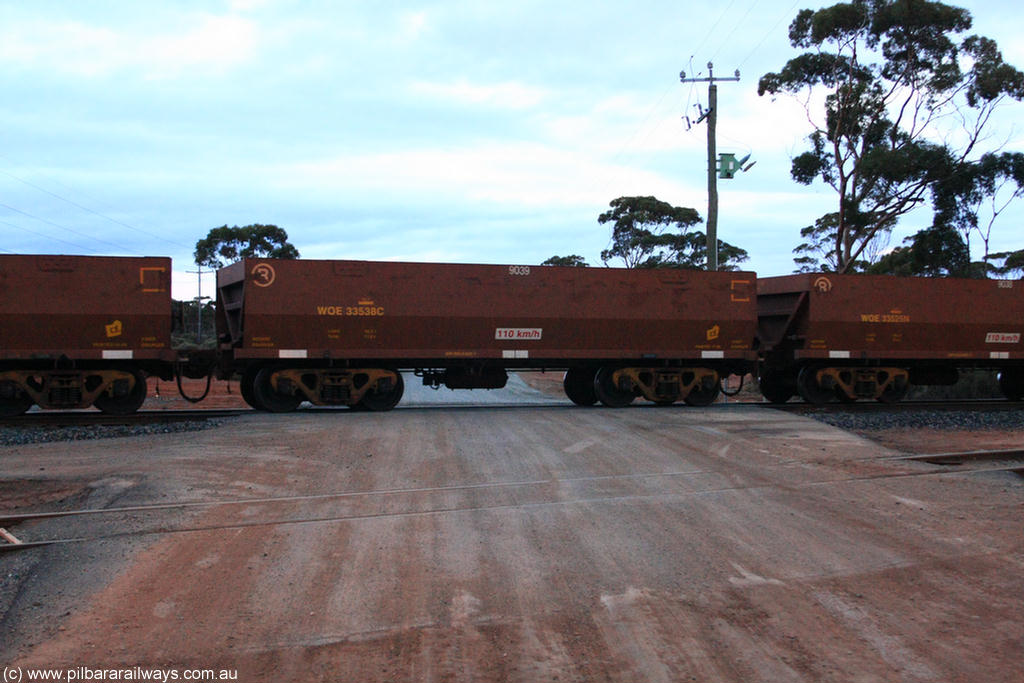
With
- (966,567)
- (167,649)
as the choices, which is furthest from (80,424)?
(966,567)

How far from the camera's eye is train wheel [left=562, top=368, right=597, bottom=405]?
59.1ft

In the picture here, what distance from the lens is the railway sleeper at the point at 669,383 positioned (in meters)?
17.2

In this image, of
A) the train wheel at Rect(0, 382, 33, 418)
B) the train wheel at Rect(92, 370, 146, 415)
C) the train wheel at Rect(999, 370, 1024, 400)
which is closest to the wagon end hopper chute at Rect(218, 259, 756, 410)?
the train wheel at Rect(92, 370, 146, 415)

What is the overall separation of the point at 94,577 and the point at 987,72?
112 feet

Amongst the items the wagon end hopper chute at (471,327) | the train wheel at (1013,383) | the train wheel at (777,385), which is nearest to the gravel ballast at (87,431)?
the wagon end hopper chute at (471,327)

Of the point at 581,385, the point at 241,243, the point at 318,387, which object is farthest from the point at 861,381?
the point at 241,243

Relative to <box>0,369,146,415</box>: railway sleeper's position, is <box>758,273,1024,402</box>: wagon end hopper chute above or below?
above

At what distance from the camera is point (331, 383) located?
1577 centimetres

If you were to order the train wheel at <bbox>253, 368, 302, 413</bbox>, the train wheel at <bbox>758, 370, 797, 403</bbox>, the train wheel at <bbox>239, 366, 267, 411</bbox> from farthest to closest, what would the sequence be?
the train wheel at <bbox>758, 370, 797, 403</bbox>
the train wheel at <bbox>239, 366, 267, 411</bbox>
the train wheel at <bbox>253, 368, 302, 413</bbox>

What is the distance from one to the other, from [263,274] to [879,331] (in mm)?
13132

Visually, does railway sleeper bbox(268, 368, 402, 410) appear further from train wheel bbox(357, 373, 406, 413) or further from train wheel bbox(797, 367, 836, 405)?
train wheel bbox(797, 367, 836, 405)

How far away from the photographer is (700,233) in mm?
47500

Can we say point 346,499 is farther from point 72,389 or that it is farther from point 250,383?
point 72,389

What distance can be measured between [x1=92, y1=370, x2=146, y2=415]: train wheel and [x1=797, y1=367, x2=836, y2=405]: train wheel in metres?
13.7
